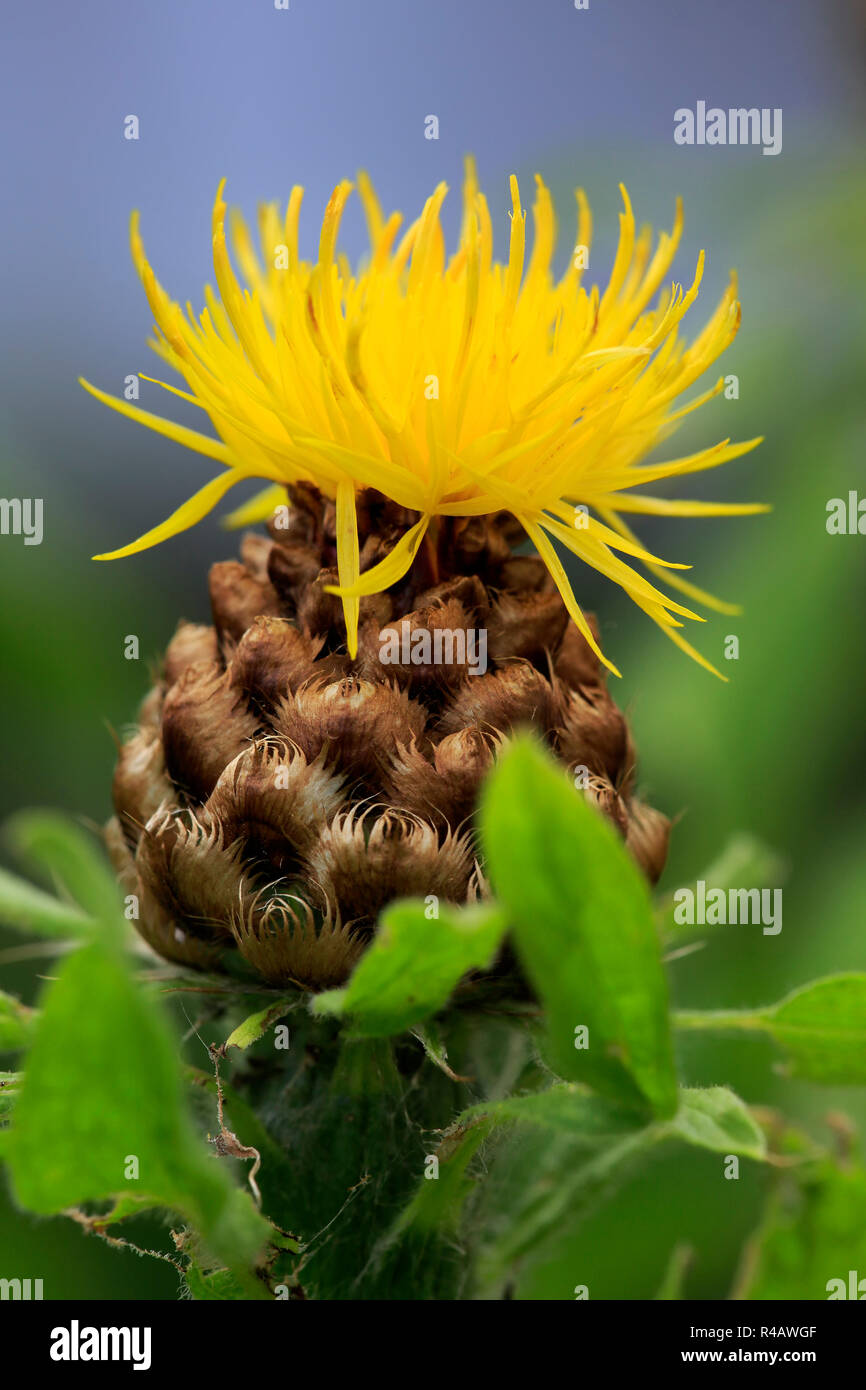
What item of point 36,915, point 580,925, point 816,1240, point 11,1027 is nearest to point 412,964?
point 580,925

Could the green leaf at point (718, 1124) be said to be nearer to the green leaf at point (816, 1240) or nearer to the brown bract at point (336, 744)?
the brown bract at point (336, 744)

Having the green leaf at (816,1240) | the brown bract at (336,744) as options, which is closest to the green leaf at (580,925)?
the brown bract at (336,744)

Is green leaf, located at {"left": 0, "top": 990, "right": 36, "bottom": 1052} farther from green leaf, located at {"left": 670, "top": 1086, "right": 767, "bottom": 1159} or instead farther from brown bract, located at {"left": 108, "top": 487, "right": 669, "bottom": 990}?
green leaf, located at {"left": 670, "top": 1086, "right": 767, "bottom": 1159}

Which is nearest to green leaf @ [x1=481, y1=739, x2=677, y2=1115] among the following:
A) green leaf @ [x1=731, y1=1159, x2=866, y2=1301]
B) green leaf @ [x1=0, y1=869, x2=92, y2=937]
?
green leaf @ [x1=0, y1=869, x2=92, y2=937]

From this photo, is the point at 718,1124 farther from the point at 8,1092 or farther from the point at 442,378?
the point at 442,378
